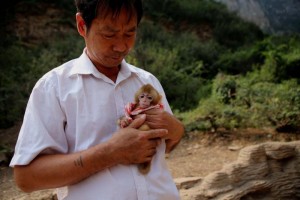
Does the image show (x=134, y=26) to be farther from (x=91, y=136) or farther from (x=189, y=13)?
(x=189, y=13)

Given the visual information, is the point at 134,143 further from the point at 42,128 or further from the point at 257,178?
the point at 257,178

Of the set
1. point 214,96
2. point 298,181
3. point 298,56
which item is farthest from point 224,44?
point 298,181

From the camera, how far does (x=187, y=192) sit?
2.87 meters

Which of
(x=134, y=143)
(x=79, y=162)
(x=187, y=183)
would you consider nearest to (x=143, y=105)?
(x=134, y=143)

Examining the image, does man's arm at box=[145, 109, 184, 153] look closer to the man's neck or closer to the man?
the man

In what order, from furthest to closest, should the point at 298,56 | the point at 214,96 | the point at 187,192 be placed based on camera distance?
the point at 298,56 → the point at 214,96 → the point at 187,192

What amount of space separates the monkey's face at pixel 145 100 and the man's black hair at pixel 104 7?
0.28 m

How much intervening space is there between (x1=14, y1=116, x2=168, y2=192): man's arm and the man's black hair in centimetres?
38

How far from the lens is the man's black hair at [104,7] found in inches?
47.6

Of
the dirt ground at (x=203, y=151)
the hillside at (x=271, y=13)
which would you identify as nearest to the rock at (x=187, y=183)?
the dirt ground at (x=203, y=151)

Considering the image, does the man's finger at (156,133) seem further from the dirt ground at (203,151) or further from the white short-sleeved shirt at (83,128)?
the dirt ground at (203,151)

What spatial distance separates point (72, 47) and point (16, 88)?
2.90 meters

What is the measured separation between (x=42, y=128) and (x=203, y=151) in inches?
164

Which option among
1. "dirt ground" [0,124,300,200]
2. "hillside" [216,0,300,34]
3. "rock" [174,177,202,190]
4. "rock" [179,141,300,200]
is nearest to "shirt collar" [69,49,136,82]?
"rock" [179,141,300,200]
